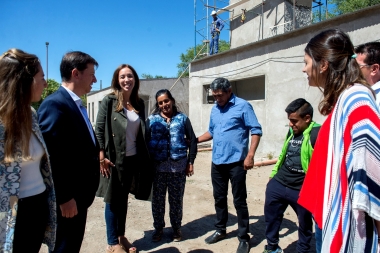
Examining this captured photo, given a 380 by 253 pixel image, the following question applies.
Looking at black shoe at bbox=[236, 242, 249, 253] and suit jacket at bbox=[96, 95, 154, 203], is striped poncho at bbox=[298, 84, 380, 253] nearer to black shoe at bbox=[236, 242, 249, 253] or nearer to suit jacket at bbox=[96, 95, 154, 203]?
black shoe at bbox=[236, 242, 249, 253]

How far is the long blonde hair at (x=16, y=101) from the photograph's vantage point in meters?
1.59

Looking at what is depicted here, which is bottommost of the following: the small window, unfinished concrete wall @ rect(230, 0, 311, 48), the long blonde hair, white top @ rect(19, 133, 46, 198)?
white top @ rect(19, 133, 46, 198)

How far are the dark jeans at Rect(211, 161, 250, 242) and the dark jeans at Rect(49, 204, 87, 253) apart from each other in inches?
69.4

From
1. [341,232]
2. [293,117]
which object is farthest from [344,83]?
[293,117]

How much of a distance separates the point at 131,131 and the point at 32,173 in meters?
1.48

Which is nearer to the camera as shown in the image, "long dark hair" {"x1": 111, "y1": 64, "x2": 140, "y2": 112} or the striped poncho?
the striped poncho

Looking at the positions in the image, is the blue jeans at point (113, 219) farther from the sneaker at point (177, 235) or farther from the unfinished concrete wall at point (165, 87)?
the unfinished concrete wall at point (165, 87)

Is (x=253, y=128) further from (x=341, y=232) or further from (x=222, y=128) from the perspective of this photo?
(x=341, y=232)

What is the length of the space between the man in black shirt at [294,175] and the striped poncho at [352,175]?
1434mm

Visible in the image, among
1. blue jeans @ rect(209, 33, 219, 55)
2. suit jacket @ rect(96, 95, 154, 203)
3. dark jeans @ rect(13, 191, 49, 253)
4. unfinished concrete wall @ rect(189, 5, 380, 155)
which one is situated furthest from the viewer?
blue jeans @ rect(209, 33, 219, 55)

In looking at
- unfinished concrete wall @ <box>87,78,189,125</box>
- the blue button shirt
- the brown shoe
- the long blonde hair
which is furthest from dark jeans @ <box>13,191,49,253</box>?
unfinished concrete wall @ <box>87,78,189,125</box>

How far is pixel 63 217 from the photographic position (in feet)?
6.78

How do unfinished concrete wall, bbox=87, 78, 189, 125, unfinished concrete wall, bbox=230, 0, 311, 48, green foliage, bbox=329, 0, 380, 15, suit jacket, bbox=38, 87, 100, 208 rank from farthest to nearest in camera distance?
green foliage, bbox=329, 0, 380, 15, unfinished concrete wall, bbox=87, 78, 189, 125, unfinished concrete wall, bbox=230, 0, 311, 48, suit jacket, bbox=38, 87, 100, 208

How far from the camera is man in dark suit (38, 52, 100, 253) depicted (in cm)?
198
